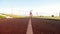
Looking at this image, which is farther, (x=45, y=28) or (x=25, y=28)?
(x=45, y=28)
